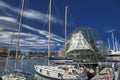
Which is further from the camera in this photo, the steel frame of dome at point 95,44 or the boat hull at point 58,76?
the steel frame of dome at point 95,44

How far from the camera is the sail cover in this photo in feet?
365

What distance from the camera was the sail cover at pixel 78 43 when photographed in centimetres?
11125

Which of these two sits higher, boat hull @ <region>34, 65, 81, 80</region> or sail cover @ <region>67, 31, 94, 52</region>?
sail cover @ <region>67, 31, 94, 52</region>

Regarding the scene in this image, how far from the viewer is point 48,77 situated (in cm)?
4256

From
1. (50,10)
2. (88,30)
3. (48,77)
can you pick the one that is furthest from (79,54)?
(48,77)

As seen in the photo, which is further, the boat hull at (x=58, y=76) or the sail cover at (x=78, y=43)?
the sail cover at (x=78, y=43)

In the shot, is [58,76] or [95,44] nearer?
[58,76]

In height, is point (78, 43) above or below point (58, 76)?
above

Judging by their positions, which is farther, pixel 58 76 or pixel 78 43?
pixel 78 43

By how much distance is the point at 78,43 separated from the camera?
11300 cm

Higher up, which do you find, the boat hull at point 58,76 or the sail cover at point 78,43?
the sail cover at point 78,43

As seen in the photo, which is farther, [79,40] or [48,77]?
[79,40]

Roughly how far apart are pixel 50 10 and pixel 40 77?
16732 mm

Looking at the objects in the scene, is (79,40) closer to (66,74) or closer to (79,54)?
(79,54)
